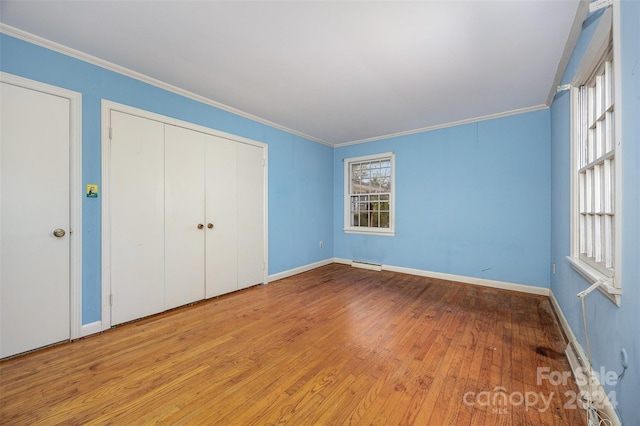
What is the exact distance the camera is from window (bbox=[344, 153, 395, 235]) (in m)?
5.12

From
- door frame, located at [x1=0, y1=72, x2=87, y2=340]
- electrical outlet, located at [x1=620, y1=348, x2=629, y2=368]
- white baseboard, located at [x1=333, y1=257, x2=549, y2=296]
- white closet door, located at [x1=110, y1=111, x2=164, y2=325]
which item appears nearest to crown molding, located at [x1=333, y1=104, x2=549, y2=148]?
white baseboard, located at [x1=333, y1=257, x2=549, y2=296]

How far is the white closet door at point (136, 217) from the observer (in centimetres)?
262

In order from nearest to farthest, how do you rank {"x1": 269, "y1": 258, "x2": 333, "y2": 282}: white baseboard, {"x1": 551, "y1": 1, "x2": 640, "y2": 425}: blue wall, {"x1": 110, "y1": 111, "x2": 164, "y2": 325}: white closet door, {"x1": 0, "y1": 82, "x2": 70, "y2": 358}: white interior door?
{"x1": 551, "y1": 1, "x2": 640, "y2": 425}: blue wall
{"x1": 0, "y1": 82, "x2": 70, "y2": 358}: white interior door
{"x1": 110, "y1": 111, "x2": 164, "y2": 325}: white closet door
{"x1": 269, "y1": 258, "x2": 333, "y2": 282}: white baseboard

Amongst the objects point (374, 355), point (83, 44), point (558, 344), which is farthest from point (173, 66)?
point (558, 344)

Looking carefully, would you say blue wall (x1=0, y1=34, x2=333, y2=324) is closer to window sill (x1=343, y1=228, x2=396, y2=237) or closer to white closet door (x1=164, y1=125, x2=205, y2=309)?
white closet door (x1=164, y1=125, x2=205, y2=309)

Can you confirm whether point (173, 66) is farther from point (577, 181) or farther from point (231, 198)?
point (577, 181)

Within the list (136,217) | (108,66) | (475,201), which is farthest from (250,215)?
(475,201)

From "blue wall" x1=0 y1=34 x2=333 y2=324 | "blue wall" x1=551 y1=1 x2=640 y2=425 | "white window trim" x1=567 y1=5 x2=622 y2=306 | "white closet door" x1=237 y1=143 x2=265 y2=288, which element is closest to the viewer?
"blue wall" x1=551 y1=1 x2=640 y2=425

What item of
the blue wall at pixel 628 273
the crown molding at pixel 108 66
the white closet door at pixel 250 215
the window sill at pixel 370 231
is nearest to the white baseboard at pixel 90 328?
the white closet door at pixel 250 215

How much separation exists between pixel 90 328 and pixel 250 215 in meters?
2.22

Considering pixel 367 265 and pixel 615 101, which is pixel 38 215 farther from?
pixel 367 265

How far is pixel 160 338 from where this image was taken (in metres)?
2.40

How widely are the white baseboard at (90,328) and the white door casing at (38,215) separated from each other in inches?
1.4

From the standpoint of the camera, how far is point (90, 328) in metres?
2.45
